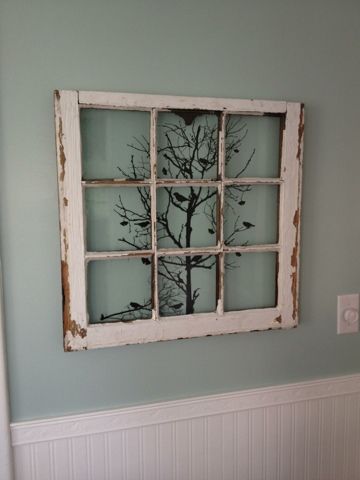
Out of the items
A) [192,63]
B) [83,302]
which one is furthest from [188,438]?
[192,63]

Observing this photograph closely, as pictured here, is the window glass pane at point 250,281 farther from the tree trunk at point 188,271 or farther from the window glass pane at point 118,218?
the window glass pane at point 118,218

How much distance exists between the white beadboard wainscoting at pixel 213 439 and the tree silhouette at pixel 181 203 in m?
0.33

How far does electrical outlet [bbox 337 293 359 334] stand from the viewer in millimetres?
1315

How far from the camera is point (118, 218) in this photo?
43.7 inches

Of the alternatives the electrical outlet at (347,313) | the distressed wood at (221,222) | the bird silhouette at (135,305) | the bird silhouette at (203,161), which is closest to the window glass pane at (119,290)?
the bird silhouette at (135,305)

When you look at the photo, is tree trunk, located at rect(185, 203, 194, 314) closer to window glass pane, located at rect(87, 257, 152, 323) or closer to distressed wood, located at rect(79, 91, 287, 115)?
window glass pane, located at rect(87, 257, 152, 323)

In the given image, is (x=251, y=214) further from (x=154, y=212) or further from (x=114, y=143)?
(x=114, y=143)

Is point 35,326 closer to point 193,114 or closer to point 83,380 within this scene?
point 83,380

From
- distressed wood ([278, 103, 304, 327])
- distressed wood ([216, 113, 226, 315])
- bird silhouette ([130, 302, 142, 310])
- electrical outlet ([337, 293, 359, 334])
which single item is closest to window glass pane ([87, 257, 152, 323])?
bird silhouette ([130, 302, 142, 310])

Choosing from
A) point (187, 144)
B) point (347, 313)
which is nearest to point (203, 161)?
point (187, 144)

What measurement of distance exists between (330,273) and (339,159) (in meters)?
0.38

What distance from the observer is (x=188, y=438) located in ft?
3.98

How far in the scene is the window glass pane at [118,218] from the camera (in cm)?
109

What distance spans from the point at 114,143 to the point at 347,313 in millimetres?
947
